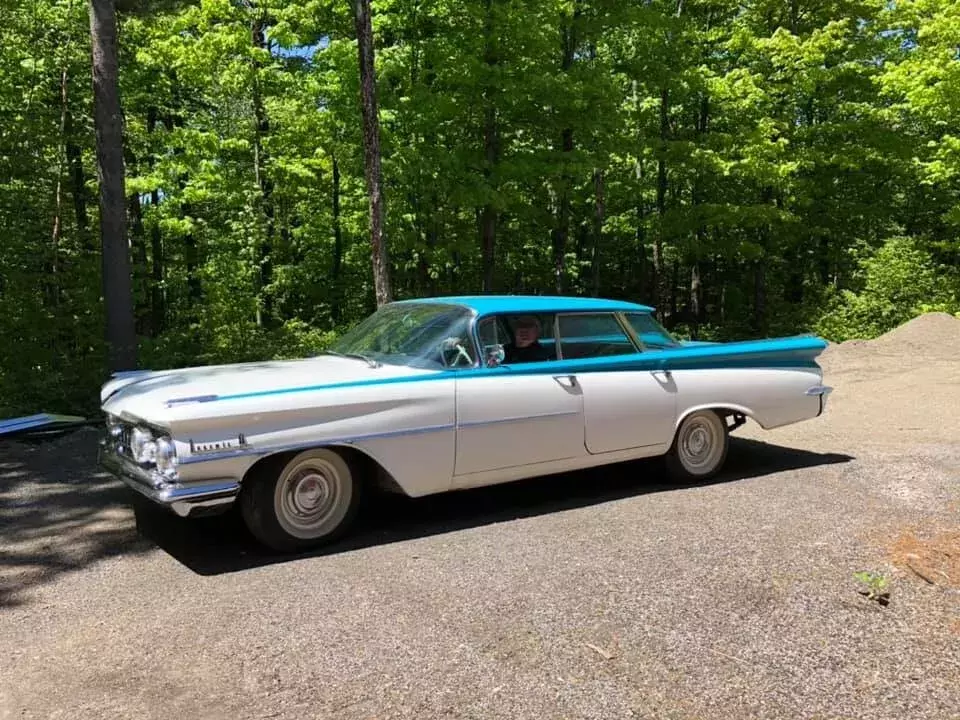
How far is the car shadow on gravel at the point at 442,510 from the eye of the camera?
4645 mm

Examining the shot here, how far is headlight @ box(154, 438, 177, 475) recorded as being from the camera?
13.7ft

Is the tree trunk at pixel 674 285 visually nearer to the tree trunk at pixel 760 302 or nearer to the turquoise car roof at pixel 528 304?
the tree trunk at pixel 760 302

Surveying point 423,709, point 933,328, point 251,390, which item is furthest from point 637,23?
point 423,709

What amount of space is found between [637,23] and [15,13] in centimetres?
1379

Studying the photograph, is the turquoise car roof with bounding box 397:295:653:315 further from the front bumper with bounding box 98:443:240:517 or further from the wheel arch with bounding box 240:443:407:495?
the front bumper with bounding box 98:443:240:517

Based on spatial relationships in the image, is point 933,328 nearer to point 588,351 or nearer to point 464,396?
point 588,351

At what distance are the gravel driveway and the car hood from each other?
92 cm

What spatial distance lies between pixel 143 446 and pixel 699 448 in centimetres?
426

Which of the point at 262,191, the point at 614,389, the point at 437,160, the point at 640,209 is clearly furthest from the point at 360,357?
the point at 640,209

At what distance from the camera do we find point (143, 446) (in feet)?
14.7

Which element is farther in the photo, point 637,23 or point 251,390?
point 637,23

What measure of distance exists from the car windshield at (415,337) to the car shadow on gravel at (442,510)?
3.64 ft

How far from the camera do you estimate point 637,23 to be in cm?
1889

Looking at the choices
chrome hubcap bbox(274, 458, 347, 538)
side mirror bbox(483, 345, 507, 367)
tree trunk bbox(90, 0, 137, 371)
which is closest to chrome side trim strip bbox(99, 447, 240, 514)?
chrome hubcap bbox(274, 458, 347, 538)
